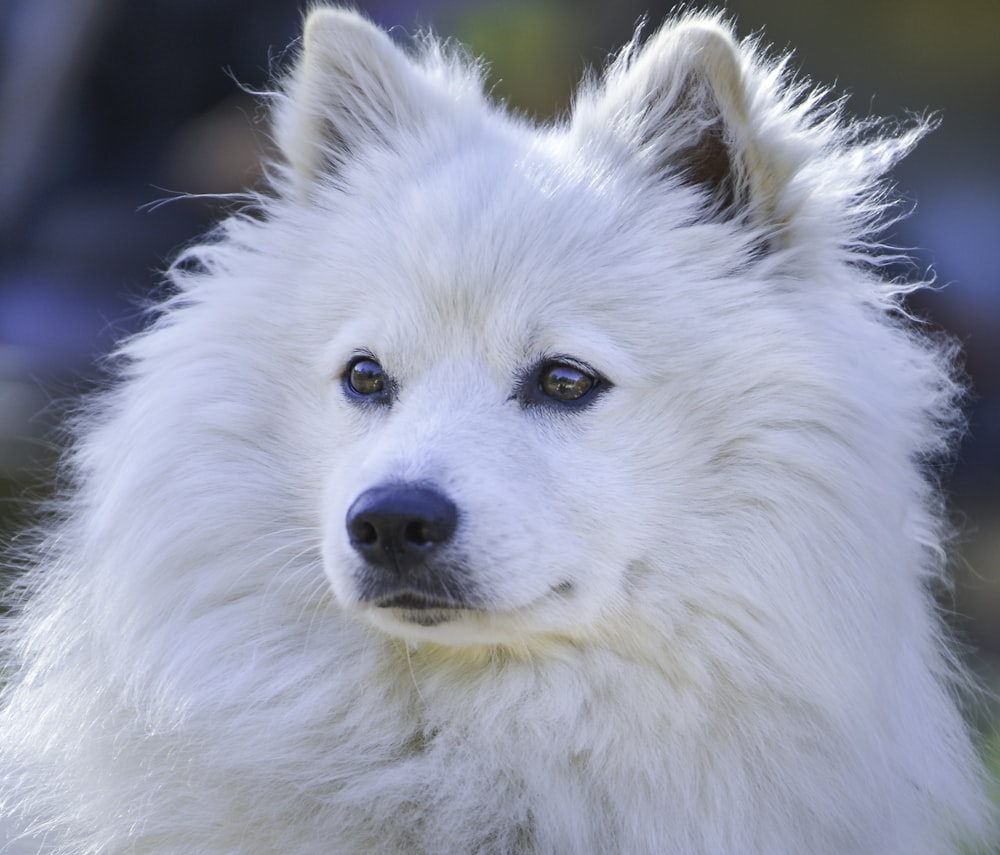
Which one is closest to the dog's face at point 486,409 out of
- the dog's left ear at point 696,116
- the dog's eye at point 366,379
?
the dog's eye at point 366,379

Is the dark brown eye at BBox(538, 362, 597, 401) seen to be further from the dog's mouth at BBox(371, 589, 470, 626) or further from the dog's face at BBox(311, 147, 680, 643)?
the dog's mouth at BBox(371, 589, 470, 626)

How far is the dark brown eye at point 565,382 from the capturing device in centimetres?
324

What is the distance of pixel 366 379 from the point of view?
3.41 metres

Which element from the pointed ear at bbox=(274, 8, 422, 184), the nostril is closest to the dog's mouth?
the nostril

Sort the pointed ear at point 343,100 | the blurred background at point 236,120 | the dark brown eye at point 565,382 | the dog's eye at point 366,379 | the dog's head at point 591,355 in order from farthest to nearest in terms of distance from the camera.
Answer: the blurred background at point 236,120
the pointed ear at point 343,100
the dog's eye at point 366,379
the dark brown eye at point 565,382
the dog's head at point 591,355

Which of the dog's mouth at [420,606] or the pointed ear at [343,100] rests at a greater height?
the pointed ear at [343,100]

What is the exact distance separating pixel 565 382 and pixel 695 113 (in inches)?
36.0

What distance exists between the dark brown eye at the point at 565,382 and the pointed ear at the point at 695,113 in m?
0.69

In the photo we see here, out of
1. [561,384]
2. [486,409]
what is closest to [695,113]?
[561,384]

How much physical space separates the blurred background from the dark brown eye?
16.8 ft

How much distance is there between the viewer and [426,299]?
3326 mm

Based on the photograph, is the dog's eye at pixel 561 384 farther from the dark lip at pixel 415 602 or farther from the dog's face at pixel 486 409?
the dark lip at pixel 415 602

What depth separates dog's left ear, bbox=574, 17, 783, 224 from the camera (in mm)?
3285

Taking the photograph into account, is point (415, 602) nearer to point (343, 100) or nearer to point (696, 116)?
point (696, 116)
